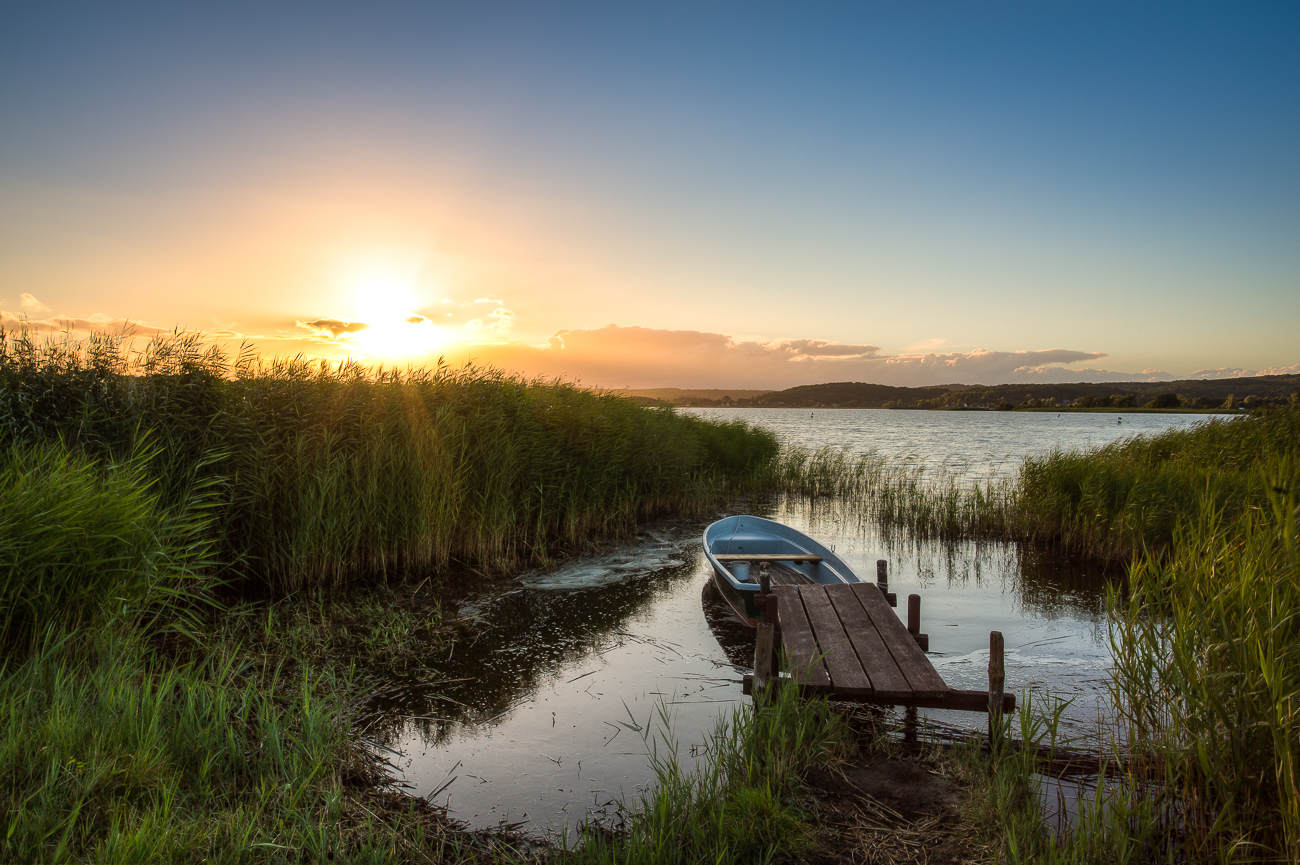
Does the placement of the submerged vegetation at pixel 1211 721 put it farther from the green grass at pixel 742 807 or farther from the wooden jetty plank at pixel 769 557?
the wooden jetty plank at pixel 769 557

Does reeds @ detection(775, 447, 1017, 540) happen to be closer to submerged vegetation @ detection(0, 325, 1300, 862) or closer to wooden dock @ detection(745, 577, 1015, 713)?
submerged vegetation @ detection(0, 325, 1300, 862)

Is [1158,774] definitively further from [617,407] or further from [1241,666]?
[617,407]

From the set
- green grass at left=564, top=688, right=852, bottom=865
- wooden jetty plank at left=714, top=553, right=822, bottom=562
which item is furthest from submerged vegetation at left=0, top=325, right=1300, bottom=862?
wooden jetty plank at left=714, top=553, right=822, bottom=562

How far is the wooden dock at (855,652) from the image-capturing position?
4.75m

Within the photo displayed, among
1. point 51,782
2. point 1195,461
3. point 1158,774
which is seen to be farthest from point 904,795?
point 1195,461

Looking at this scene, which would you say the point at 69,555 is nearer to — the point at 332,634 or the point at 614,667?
the point at 332,634

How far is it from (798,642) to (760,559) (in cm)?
379

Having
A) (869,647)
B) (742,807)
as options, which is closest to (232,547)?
(742,807)

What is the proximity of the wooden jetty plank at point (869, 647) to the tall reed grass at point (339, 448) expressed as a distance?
564 cm

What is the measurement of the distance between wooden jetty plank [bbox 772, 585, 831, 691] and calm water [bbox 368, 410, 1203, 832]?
844 mm

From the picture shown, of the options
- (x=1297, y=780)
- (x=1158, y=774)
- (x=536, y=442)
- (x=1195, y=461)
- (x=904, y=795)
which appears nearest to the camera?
(x=1297, y=780)

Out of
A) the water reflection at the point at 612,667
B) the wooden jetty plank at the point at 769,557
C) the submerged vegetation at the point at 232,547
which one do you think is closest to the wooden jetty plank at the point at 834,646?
the water reflection at the point at 612,667

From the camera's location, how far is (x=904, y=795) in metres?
4.11

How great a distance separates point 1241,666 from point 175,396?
32.7ft
